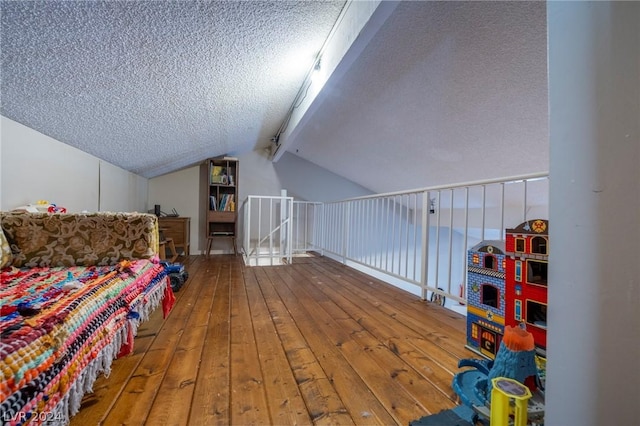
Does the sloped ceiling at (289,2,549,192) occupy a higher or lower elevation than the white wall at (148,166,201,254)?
higher

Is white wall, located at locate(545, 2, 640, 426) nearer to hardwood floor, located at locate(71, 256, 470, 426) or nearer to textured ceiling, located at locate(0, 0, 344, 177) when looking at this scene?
hardwood floor, located at locate(71, 256, 470, 426)

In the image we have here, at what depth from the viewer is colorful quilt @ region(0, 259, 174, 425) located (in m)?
0.53

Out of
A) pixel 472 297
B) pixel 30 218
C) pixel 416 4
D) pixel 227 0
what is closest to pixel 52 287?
pixel 30 218

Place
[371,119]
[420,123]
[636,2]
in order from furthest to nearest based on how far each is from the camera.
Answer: [371,119], [420,123], [636,2]

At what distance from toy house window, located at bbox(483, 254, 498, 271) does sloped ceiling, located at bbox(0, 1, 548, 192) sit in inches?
47.3

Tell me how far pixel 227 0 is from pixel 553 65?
130 cm

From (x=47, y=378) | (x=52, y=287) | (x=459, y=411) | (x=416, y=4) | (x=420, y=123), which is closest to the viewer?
(x=47, y=378)

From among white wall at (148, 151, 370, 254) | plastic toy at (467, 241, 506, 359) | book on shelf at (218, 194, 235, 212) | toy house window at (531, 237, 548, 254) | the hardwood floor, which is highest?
white wall at (148, 151, 370, 254)

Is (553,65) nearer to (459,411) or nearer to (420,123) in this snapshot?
(459,411)

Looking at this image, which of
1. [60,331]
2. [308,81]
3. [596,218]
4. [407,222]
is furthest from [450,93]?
[60,331]

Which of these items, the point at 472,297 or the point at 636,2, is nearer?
the point at 636,2

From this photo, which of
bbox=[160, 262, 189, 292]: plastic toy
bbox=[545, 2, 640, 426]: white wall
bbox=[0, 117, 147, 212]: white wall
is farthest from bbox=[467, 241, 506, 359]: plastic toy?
bbox=[0, 117, 147, 212]: white wall

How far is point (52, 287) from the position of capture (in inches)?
36.3

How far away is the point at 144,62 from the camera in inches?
54.1
